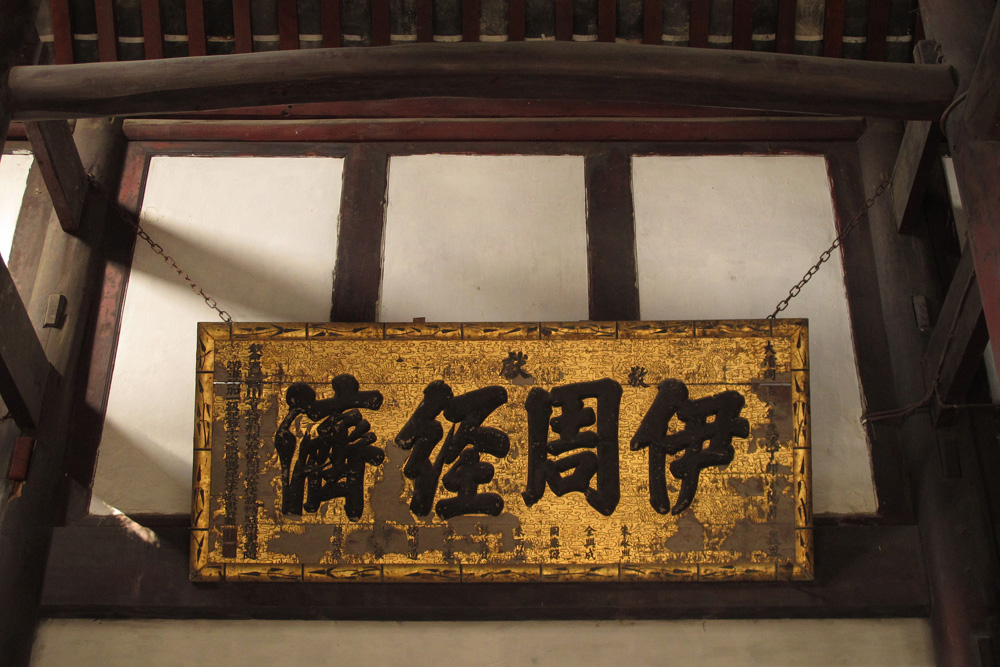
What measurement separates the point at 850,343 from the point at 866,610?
1077 millimetres

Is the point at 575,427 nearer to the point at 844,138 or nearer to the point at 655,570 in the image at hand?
the point at 655,570

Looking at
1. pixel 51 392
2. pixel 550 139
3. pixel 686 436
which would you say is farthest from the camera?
pixel 550 139

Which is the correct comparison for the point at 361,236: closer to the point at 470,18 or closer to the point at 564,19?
the point at 470,18

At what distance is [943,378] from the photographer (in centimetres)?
Result: 312

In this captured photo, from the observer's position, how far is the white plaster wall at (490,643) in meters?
3.00

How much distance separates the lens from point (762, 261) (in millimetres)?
3561

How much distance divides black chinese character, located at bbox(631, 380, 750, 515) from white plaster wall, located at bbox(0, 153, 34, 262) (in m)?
2.91

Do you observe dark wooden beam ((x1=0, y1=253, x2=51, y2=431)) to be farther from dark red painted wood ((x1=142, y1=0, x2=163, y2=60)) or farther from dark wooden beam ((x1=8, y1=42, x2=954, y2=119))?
dark red painted wood ((x1=142, y1=0, x2=163, y2=60))

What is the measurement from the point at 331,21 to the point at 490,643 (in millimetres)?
2760

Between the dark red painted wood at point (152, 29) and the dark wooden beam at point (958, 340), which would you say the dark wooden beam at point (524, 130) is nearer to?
the dark red painted wood at point (152, 29)

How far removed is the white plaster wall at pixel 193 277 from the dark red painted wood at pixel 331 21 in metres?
0.54

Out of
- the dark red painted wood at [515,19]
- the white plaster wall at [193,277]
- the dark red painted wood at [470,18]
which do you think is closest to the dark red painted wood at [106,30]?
the white plaster wall at [193,277]

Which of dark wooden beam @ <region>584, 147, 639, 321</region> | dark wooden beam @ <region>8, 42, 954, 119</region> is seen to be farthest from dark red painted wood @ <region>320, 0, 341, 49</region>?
dark wooden beam @ <region>584, 147, 639, 321</region>

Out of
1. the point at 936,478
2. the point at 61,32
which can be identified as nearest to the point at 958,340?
the point at 936,478
